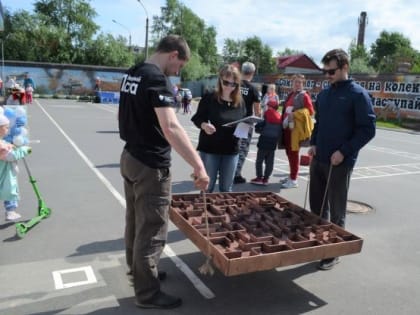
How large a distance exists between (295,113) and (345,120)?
3.14 metres

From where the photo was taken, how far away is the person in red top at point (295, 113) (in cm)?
704

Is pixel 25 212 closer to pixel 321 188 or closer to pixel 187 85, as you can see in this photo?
pixel 321 188

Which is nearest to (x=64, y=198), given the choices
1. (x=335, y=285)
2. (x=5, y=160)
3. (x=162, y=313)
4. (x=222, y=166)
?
(x=5, y=160)

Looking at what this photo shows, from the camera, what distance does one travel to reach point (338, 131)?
4.05 metres

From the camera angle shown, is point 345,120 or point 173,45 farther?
point 345,120

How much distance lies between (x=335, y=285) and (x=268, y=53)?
79.8 metres

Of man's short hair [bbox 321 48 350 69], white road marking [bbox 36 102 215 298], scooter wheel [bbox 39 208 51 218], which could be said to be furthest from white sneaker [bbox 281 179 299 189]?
scooter wheel [bbox 39 208 51 218]

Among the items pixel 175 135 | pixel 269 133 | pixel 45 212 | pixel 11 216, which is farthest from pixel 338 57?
pixel 11 216

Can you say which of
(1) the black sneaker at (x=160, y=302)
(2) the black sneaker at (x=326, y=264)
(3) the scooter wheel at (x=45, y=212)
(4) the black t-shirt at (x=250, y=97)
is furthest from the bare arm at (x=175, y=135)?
(4) the black t-shirt at (x=250, y=97)

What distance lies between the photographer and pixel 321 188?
4414 mm

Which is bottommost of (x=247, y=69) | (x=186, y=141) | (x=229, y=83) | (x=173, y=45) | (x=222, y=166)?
(x=222, y=166)

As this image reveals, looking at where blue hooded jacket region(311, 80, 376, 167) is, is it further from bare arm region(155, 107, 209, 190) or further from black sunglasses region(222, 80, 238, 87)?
bare arm region(155, 107, 209, 190)

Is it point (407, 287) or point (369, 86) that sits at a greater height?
point (369, 86)

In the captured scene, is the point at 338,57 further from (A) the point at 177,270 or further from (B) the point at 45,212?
(B) the point at 45,212
